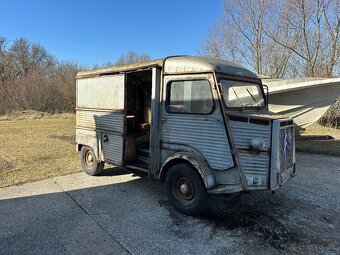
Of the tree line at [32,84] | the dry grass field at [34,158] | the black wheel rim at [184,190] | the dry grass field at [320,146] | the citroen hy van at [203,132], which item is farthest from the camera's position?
the tree line at [32,84]

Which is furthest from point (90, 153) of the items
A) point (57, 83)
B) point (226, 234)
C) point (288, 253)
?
point (57, 83)

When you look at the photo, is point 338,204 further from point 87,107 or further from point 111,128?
point 87,107

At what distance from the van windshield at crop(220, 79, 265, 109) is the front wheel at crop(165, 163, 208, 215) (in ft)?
4.04

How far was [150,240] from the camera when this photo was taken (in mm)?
3654

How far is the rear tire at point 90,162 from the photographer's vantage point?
20.9 ft

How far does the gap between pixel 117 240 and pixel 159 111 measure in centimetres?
216

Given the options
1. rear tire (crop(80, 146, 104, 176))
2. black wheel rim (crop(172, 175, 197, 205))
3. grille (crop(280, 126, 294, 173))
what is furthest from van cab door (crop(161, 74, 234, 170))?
rear tire (crop(80, 146, 104, 176))

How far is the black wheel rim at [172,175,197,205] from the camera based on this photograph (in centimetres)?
438

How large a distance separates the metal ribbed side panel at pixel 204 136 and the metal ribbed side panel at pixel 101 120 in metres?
1.26

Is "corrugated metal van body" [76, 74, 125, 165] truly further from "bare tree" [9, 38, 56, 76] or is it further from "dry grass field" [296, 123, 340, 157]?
"bare tree" [9, 38, 56, 76]

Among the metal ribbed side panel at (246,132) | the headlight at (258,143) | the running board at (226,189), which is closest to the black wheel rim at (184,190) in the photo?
the running board at (226,189)

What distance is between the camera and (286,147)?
167 inches

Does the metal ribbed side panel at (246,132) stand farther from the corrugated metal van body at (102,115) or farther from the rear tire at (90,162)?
the rear tire at (90,162)

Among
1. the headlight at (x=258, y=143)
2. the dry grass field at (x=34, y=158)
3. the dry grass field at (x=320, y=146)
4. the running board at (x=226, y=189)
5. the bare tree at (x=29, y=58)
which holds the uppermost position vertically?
the bare tree at (x=29, y=58)
